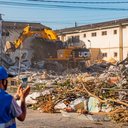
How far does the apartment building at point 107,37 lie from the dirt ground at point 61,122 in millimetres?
40797

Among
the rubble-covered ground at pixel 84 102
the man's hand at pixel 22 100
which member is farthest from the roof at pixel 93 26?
the man's hand at pixel 22 100

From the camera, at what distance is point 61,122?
13.1 meters

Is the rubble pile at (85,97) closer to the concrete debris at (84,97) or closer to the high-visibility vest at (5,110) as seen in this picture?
the concrete debris at (84,97)

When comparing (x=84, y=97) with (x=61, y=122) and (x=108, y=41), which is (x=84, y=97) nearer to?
(x=61, y=122)

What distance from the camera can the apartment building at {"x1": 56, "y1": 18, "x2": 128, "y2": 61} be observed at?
55.5 metres

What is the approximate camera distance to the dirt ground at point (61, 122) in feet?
40.8

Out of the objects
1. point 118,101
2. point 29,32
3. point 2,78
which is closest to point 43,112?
point 118,101

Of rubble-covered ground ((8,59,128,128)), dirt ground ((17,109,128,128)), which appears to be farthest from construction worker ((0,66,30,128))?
rubble-covered ground ((8,59,128,128))

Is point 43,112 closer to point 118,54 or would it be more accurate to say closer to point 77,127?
point 77,127

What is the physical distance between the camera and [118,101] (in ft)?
44.0

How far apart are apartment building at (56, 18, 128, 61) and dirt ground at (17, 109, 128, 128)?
40.8m

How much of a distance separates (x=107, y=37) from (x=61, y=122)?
45718 millimetres

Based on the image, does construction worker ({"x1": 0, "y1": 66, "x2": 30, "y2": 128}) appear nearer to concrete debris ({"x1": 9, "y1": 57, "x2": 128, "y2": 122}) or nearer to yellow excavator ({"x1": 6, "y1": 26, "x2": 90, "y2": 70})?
concrete debris ({"x1": 9, "y1": 57, "x2": 128, "y2": 122})

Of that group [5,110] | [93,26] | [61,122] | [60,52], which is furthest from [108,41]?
[5,110]
